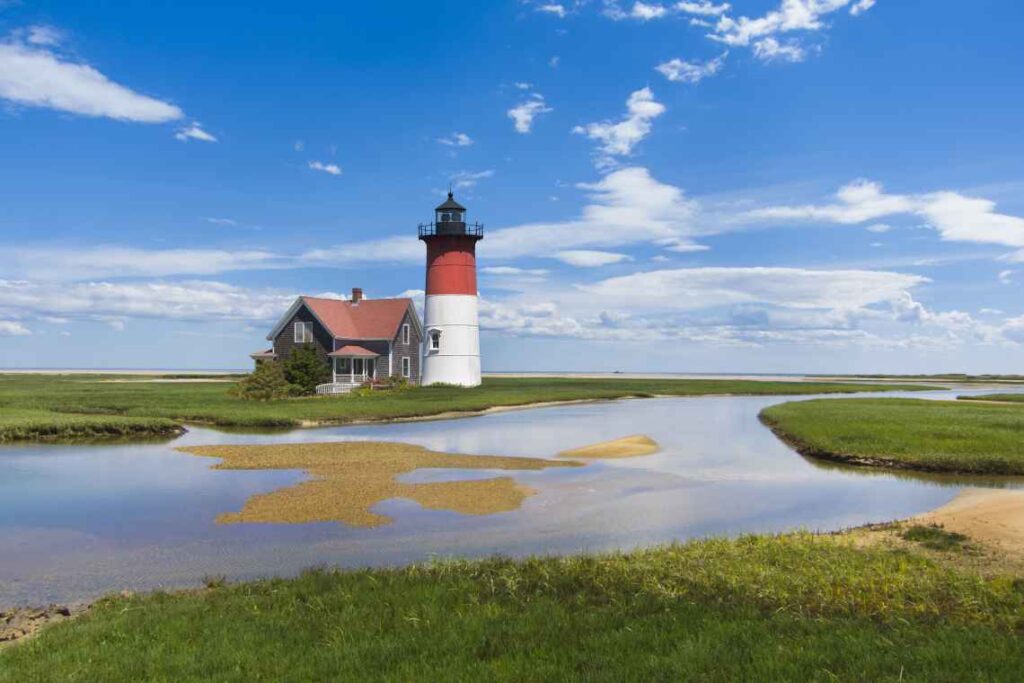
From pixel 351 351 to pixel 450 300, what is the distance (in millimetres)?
9107

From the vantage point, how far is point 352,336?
64812mm

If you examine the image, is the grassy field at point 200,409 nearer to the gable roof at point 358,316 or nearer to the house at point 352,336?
the house at point 352,336

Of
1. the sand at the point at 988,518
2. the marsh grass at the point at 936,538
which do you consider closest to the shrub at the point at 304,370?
the sand at the point at 988,518

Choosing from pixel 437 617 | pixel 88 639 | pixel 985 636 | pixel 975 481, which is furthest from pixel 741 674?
pixel 975 481

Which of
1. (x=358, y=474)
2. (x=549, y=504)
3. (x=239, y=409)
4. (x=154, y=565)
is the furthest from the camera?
(x=239, y=409)

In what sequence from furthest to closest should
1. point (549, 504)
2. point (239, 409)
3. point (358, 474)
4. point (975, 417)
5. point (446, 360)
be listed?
1. point (446, 360)
2. point (239, 409)
3. point (975, 417)
4. point (358, 474)
5. point (549, 504)

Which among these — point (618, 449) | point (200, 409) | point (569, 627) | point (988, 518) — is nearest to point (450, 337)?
point (200, 409)

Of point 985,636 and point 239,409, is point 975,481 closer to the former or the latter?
point 985,636

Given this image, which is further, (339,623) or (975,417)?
(975,417)

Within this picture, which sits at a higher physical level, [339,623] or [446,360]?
[446,360]

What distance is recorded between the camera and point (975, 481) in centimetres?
2298

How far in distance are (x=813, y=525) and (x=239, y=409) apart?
34986 mm

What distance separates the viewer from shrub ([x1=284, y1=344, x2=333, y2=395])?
58.2 meters

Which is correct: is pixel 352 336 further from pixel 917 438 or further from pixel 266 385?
pixel 917 438
